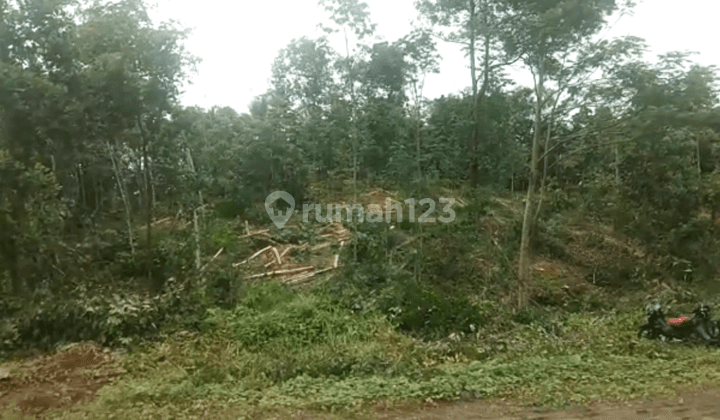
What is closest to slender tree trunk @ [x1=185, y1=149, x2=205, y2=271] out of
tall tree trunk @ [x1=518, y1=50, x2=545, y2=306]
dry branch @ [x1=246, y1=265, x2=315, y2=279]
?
dry branch @ [x1=246, y1=265, x2=315, y2=279]

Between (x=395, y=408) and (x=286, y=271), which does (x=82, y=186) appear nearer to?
(x=286, y=271)

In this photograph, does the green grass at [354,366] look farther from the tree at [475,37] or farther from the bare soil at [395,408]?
the tree at [475,37]

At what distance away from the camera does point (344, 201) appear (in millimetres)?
14742

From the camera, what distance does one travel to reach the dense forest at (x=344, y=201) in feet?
25.6

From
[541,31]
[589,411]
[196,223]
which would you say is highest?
[541,31]

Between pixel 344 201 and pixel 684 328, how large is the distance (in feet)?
28.8

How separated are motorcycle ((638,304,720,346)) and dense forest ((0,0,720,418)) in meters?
0.54

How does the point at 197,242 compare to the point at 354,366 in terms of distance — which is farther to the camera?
the point at 197,242

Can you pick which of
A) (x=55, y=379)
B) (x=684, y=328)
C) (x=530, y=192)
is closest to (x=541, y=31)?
(x=530, y=192)

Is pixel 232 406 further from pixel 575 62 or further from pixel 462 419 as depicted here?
pixel 575 62

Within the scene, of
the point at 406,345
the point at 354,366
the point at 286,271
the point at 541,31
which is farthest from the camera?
the point at 286,271

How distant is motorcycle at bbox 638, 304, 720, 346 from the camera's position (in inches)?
313

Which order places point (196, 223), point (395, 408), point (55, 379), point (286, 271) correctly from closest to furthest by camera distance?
point (395, 408) < point (55, 379) < point (196, 223) < point (286, 271)

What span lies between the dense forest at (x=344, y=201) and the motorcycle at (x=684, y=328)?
54 cm
